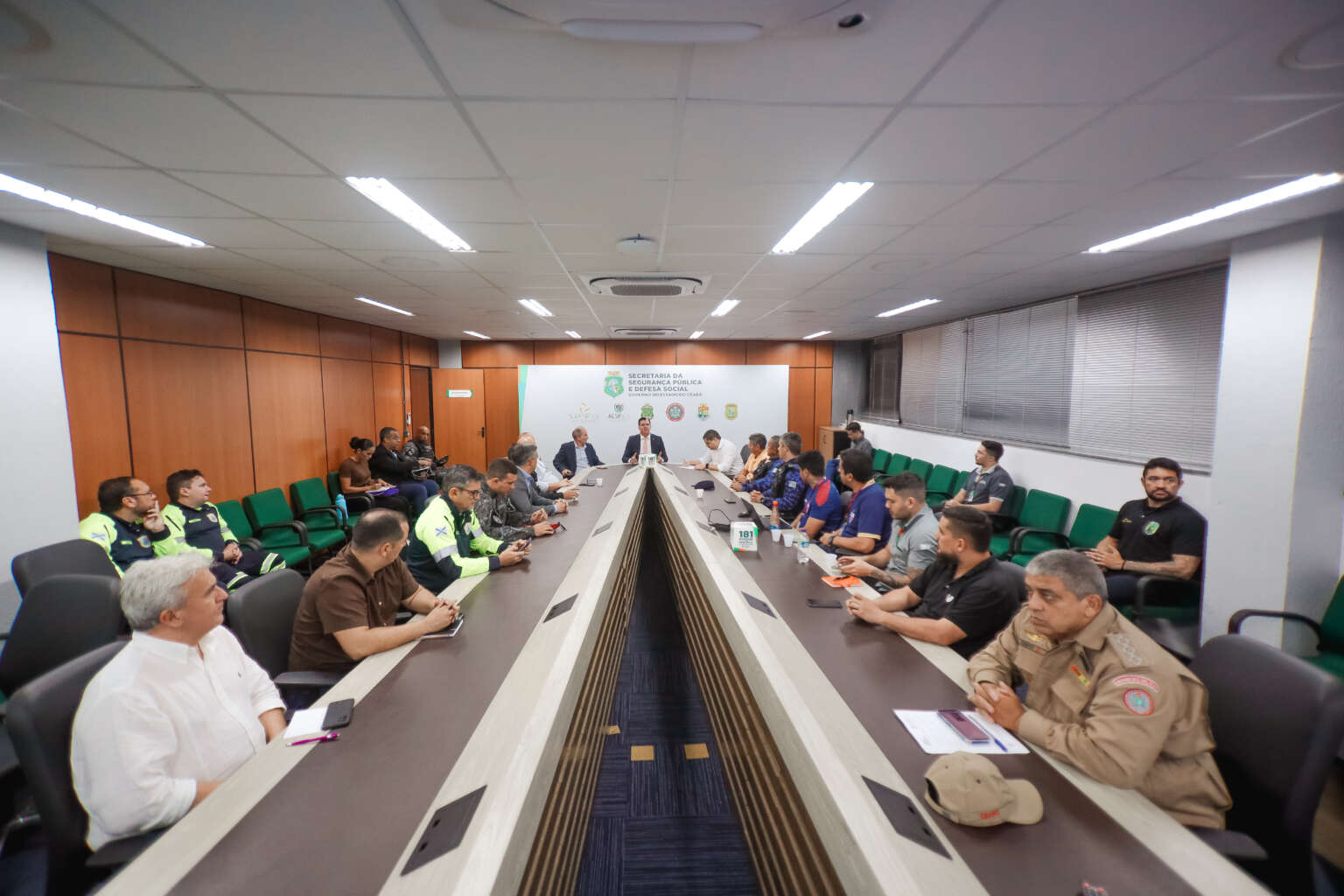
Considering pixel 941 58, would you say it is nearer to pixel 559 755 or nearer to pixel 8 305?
pixel 559 755

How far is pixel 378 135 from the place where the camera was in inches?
75.5

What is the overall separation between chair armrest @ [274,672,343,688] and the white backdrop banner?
21.8 feet

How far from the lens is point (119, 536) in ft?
10.6

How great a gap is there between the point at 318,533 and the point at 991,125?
5748 millimetres

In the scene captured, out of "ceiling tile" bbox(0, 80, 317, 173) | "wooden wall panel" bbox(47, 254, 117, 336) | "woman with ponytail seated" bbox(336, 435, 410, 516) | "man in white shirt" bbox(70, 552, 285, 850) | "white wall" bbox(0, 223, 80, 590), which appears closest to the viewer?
"man in white shirt" bbox(70, 552, 285, 850)

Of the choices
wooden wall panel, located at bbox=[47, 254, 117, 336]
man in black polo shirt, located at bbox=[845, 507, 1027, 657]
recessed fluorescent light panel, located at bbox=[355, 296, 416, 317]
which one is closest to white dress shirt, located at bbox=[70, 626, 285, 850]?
man in black polo shirt, located at bbox=[845, 507, 1027, 657]

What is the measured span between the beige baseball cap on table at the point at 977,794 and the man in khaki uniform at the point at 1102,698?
0.87 ft

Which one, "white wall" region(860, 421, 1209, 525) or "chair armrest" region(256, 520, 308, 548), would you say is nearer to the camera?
"white wall" region(860, 421, 1209, 525)

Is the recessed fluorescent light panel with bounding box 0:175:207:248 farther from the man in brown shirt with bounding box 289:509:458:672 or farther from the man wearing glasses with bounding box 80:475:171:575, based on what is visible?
the man in brown shirt with bounding box 289:509:458:672

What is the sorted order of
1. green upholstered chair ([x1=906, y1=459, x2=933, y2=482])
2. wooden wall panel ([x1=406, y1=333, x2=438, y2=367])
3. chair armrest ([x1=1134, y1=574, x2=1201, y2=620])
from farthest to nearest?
wooden wall panel ([x1=406, y1=333, x2=438, y2=367])
green upholstered chair ([x1=906, y1=459, x2=933, y2=482])
chair armrest ([x1=1134, y1=574, x2=1201, y2=620])

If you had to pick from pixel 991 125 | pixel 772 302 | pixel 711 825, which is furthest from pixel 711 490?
Result: pixel 991 125

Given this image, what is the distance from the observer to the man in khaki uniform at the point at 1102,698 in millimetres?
1212

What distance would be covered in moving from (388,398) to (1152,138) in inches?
331

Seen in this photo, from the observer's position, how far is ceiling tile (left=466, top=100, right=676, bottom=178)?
174 centimetres
